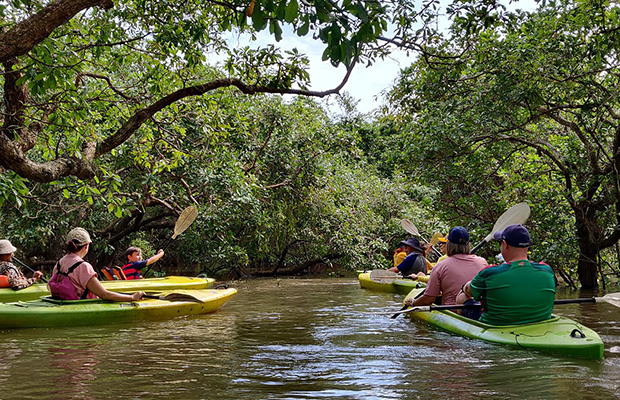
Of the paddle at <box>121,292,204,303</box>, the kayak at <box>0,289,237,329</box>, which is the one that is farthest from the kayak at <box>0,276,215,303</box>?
the kayak at <box>0,289,237,329</box>

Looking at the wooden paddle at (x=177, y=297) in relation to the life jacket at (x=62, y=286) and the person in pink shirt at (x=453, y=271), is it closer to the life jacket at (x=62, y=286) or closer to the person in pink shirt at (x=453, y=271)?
the life jacket at (x=62, y=286)

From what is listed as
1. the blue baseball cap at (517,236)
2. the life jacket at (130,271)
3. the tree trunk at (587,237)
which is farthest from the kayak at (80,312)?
the tree trunk at (587,237)

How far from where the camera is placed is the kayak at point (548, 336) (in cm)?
447

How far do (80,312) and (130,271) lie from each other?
10.1 feet

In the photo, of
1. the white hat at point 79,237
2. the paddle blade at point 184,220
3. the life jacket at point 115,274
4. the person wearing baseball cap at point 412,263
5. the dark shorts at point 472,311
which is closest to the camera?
the dark shorts at point 472,311

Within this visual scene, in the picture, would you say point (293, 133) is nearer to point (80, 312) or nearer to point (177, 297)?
point (177, 297)

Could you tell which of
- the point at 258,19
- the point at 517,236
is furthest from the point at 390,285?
the point at 258,19

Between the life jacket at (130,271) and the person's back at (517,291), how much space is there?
6.33 m

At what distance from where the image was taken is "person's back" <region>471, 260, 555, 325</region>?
4.79m

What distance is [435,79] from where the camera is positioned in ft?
30.1

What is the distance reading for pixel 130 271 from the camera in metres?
9.81

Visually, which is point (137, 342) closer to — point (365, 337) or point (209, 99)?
point (365, 337)

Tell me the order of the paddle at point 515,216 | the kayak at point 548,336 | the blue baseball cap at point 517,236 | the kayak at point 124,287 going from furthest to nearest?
the kayak at point 124,287 < the paddle at point 515,216 < the blue baseball cap at point 517,236 < the kayak at point 548,336

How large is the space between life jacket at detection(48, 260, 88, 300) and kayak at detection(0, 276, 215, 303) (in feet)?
6.22
